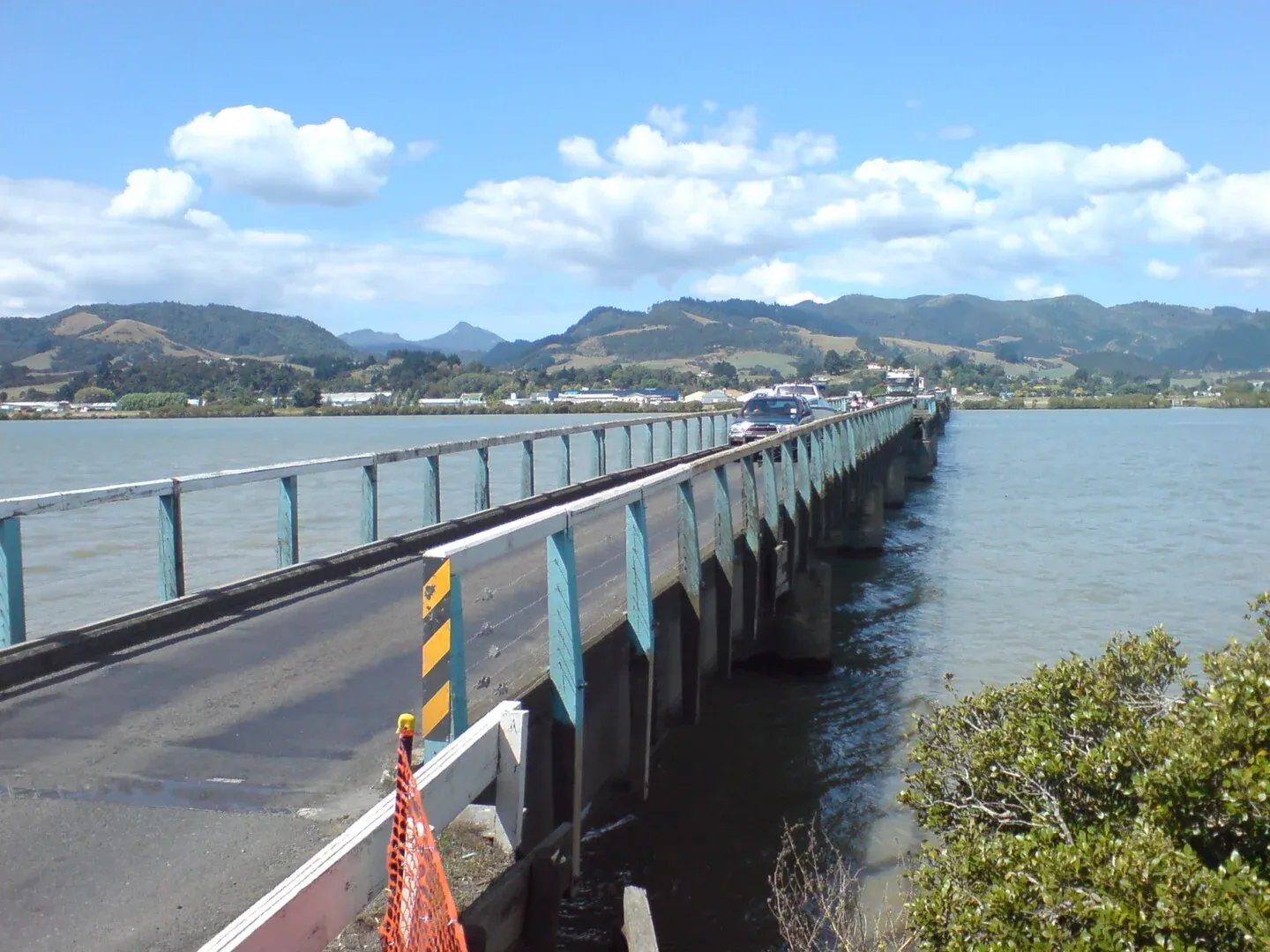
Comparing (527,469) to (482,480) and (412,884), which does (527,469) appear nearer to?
(482,480)

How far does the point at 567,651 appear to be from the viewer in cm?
582

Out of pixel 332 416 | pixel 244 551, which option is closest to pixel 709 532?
pixel 244 551

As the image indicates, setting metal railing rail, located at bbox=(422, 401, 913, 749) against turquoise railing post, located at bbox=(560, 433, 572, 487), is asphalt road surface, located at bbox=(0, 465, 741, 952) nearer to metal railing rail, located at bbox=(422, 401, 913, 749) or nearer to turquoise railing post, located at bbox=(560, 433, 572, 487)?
metal railing rail, located at bbox=(422, 401, 913, 749)

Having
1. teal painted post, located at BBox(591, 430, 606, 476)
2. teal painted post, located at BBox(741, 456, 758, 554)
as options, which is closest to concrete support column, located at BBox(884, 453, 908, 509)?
teal painted post, located at BBox(591, 430, 606, 476)

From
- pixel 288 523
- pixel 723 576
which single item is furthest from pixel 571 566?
pixel 288 523

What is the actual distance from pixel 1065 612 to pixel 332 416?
442 feet

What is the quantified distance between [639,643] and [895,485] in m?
32.7

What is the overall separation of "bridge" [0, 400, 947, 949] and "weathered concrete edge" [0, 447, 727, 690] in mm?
20

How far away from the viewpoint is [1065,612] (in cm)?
2070

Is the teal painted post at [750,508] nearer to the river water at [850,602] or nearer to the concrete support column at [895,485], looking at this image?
the river water at [850,602]

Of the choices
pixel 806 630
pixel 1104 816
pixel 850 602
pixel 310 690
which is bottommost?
pixel 850 602

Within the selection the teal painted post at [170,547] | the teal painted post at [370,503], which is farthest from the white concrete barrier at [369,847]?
the teal painted post at [370,503]

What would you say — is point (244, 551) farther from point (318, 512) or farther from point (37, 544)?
point (318, 512)

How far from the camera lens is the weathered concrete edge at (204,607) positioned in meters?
7.37
